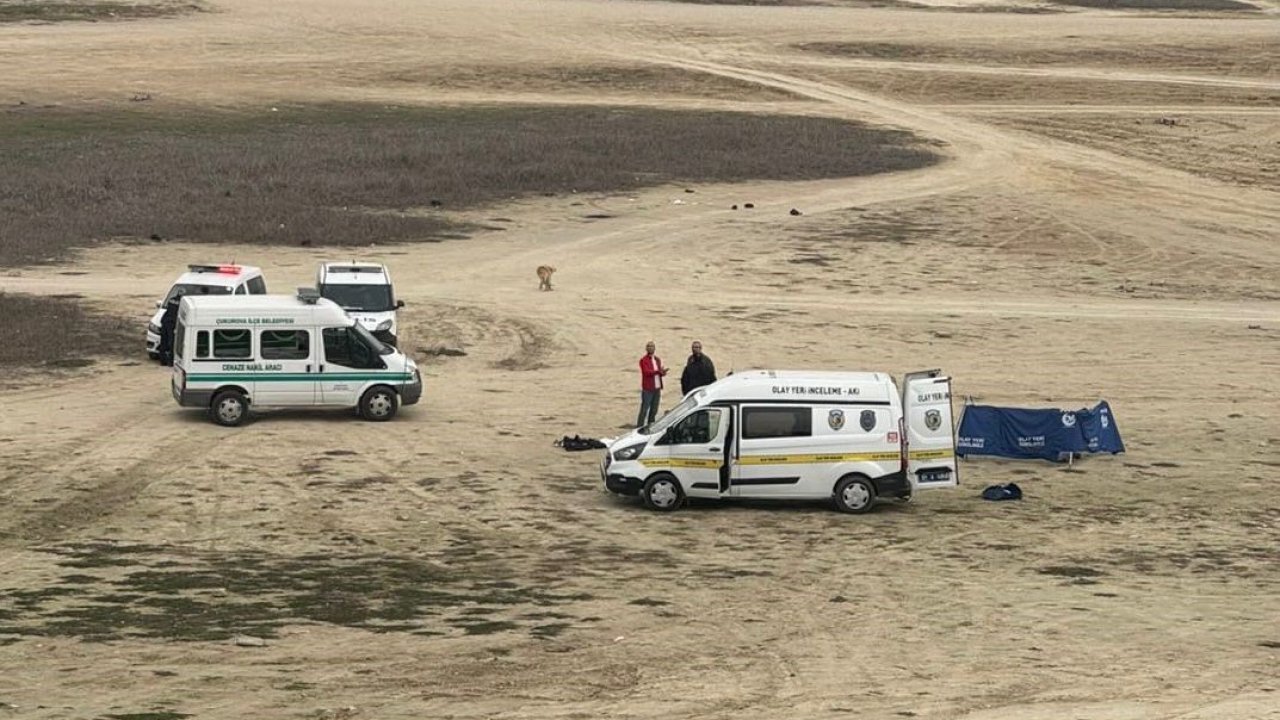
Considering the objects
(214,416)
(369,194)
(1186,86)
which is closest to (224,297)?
(214,416)

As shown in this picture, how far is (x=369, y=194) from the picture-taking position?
56.7m

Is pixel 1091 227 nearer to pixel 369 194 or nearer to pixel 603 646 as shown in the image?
pixel 369 194

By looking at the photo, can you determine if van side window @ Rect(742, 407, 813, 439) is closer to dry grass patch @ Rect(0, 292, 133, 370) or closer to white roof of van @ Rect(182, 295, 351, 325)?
white roof of van @ Rect(182, 295, 351, 325)

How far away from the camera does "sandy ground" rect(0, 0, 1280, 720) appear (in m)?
19.4

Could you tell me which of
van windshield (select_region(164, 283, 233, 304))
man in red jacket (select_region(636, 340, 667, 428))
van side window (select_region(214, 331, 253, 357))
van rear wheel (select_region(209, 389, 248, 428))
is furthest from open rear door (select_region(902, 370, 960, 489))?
van windshield (select_region(164, 283, 233, 304))

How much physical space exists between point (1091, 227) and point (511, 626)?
126 ft

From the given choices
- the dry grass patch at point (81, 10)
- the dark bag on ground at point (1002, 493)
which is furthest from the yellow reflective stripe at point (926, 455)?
the dry grass patch at point (81, 10)

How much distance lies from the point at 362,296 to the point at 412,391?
5493 mm

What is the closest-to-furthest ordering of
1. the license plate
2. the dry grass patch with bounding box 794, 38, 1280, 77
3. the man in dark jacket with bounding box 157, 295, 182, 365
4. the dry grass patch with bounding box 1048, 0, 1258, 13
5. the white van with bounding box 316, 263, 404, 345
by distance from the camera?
the license plate < the man in dark jacket with bounding box 157, 295, 182, 365 < the white van with bounding box 316, 263, 404, 345 < the dry grass patch with bounding box 794, 38, 1280, 77 < the dry grass patch with bounding box 1048, 0, 1258, 13

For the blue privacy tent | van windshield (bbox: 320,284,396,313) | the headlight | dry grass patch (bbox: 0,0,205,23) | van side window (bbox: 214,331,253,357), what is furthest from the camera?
dry grass patch (bbox: 0,0,205,23)

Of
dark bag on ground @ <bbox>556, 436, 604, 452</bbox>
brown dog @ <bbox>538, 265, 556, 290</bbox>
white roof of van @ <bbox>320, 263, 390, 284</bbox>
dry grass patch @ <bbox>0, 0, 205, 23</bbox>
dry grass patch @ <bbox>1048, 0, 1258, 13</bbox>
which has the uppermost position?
dry grass patch @ <bbox>1048, 0, 1258, 13</bbox>

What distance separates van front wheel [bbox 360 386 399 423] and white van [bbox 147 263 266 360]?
5889mm

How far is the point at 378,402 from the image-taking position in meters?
32.6

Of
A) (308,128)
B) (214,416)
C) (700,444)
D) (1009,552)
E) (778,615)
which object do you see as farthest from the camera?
(308,128)
